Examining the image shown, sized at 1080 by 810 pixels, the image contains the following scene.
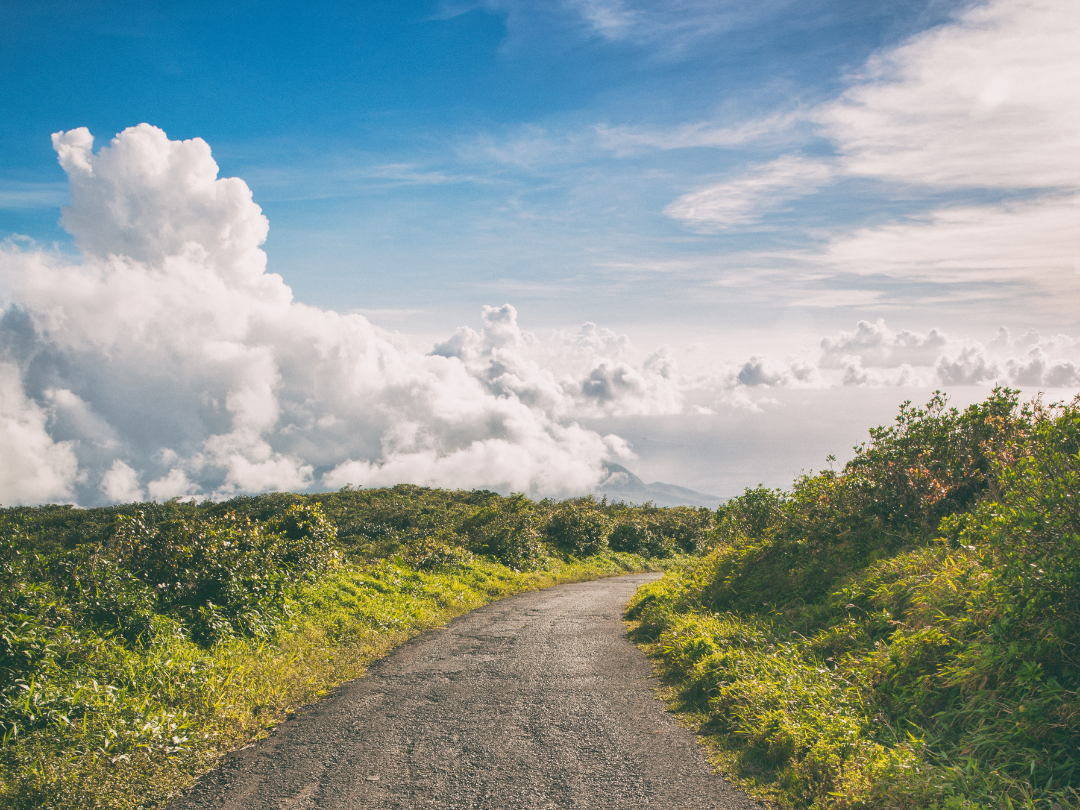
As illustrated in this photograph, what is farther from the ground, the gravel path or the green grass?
the green grass

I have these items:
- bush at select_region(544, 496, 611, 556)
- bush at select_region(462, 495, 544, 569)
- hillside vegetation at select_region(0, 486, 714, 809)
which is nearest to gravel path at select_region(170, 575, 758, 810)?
hillside vegetation at select_region(0, 486, 714, 809)

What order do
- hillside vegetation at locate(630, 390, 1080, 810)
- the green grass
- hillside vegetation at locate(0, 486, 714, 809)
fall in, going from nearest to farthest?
1. hillside vegetation at locate(630, 390, 1080, 810)
2. the green grass
3. hillside vegetation at locate(0, 486, 714, 809)

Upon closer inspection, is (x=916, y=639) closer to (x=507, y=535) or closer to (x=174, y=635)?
(x=174, y=635)

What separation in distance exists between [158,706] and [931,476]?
1222 centimetres

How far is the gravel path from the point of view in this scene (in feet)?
18.0

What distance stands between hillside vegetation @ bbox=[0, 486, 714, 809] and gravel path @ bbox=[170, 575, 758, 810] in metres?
0.62

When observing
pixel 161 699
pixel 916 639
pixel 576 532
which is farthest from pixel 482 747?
pixel 576 532

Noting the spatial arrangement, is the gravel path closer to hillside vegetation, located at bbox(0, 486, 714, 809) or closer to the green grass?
the green grass

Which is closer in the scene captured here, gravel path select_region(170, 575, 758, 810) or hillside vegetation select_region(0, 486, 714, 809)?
gravel path select_region(170, 575, 758, 810)

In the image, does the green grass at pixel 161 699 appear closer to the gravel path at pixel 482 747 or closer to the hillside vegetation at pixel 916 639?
the gravel path at pixel 482 747

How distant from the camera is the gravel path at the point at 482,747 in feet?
18.0

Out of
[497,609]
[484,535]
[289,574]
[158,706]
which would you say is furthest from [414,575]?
[158,706]

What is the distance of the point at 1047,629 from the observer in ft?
18.1

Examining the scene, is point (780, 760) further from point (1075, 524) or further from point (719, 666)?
point (1075, 524)
